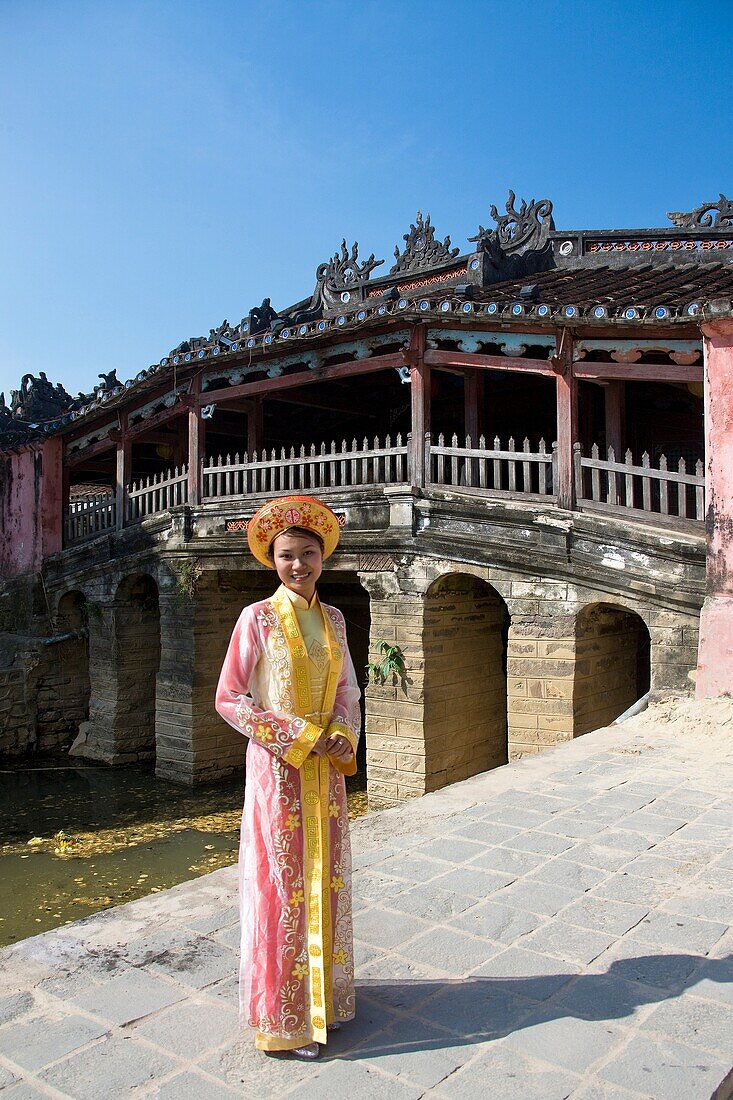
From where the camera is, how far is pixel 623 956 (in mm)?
3201

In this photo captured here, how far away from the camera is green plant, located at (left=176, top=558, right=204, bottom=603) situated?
1281cm

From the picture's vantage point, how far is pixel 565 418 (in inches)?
365

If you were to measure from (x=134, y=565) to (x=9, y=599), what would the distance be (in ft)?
14.4

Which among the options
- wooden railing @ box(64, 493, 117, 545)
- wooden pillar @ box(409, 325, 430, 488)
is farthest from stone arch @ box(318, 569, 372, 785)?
wooden pillar @ box(409, 325, 430, 488)

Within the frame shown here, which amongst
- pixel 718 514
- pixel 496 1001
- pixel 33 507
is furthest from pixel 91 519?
pixel 496 1001

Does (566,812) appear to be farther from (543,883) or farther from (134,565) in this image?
(134,565)

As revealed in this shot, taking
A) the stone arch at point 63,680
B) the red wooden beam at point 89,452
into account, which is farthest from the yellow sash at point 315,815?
the stone arch at point 63,680

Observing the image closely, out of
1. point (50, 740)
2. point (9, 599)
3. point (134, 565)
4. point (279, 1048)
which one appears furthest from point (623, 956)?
point (9, 599)

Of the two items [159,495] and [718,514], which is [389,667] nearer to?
[718,514]

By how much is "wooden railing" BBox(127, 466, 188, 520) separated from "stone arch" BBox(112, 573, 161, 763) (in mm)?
1186

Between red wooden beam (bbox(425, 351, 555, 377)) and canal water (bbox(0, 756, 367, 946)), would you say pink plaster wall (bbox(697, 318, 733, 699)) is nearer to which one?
red wooden beam (bbox(425, 351, 555, 377))

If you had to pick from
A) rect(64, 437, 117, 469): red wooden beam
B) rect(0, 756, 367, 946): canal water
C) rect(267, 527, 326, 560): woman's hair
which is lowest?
rect(0, 756, 367, 946): canal water

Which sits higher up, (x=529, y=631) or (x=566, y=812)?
(x=529, y=631)

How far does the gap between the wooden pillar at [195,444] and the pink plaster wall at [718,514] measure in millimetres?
7557
